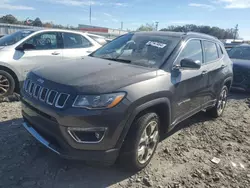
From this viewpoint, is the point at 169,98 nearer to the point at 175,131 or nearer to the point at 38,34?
the point at 175,131

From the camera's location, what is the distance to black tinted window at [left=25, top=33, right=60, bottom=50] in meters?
5.95

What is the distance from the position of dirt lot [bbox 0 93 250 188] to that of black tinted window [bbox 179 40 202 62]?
4.69 ft

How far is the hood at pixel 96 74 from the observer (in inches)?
100

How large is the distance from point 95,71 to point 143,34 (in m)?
1.57

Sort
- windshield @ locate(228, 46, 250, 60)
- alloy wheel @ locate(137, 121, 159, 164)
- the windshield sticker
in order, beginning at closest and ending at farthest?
alloy wheel @ locate(137, 121, 159, 164), the windshield sticker, windshield @ locate(228, 46, 250, 60)

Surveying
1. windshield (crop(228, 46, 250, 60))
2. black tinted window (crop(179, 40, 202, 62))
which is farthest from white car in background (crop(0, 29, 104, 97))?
windshield (crop(228, 46, 250, 60))

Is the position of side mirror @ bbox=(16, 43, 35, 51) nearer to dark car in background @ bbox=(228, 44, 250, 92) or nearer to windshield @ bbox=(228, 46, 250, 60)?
dark car in background @ bbox=(228, 44, 250, 92)

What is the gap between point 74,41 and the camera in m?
6.73

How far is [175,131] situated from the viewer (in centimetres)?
444

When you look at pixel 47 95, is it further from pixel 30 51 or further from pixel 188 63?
pixel 30 51

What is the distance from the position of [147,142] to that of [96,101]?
1.02 metres

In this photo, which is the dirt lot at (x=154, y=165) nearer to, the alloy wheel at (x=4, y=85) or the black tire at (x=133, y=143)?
the black tire at (x=133, y=143)

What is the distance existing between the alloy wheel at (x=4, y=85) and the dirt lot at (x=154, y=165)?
1216 millimetres

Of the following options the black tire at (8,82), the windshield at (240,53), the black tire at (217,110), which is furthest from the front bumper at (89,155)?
the windshield at (240,53)
